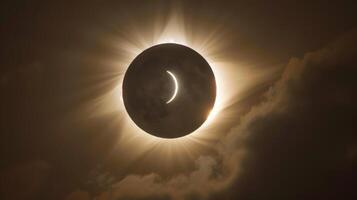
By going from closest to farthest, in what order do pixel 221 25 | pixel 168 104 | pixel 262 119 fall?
pixel 168 104, pixel 221 25, pixel 262 119

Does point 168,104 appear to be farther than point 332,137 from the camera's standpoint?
No

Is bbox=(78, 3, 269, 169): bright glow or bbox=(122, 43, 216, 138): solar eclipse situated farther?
bbox=(78, 3, 269, 169): bright glow

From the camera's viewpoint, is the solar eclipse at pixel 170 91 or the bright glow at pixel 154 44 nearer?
the solar eclipse at pixel 170 91

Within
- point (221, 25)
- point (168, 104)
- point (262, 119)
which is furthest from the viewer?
→ point (262, 119)

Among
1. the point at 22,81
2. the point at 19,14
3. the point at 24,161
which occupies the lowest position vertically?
the point at 24,161

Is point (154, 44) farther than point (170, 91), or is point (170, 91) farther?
point (154, 44)

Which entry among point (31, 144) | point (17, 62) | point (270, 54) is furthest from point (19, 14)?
point (270, 54)

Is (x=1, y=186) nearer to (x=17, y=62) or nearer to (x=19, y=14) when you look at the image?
(x=17, y=62)

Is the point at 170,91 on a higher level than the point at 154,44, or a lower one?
lower
